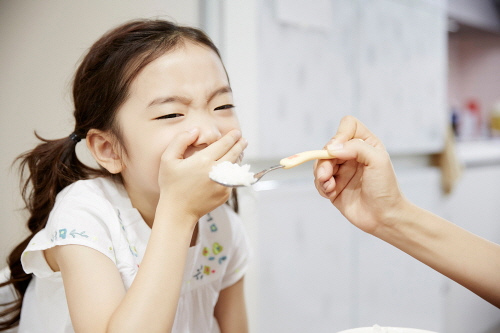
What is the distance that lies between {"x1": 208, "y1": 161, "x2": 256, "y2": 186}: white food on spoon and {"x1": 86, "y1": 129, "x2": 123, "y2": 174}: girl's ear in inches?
9.2

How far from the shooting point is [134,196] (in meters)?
0.83

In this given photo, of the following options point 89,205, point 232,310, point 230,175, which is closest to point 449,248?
point 230,175

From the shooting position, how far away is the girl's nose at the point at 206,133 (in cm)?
69

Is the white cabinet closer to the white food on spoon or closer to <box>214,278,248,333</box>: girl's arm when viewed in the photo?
<box>214,278,248,333</box>: girl's arm

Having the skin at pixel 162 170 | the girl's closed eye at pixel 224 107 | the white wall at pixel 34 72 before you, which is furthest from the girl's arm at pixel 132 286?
the white wall at pixel 34 72

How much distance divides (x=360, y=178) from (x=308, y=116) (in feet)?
1.81

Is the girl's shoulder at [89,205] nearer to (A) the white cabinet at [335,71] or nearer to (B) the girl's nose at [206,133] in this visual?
(B) the girl's nose at [206,133]

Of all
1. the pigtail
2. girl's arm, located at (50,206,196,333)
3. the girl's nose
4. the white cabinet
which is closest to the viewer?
girl's arm, located at (50,206,196,333)

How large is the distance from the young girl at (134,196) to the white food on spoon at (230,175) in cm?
2

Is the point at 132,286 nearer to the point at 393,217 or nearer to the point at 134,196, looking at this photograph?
the point at 134,196

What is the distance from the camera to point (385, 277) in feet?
5.30

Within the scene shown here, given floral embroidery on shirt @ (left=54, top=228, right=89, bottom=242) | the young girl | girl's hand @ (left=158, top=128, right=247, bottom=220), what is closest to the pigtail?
the young girl

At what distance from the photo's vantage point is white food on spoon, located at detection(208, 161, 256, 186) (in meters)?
0.61

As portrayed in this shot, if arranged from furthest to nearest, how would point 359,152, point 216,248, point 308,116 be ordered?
1. point 308,116
2. point 216,248
3. point 359,152
